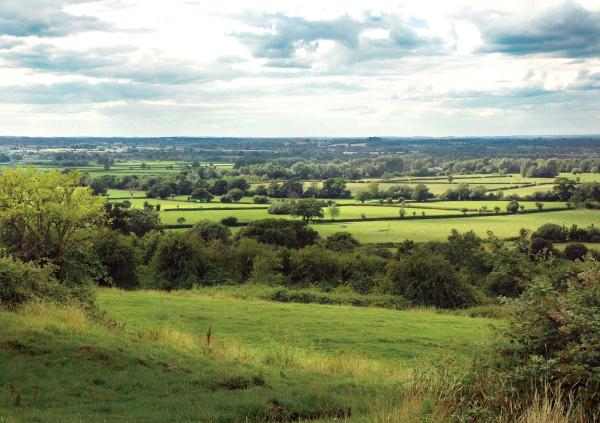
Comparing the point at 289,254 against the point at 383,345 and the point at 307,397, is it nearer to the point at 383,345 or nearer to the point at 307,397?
the point at 383,345

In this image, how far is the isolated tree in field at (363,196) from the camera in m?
138

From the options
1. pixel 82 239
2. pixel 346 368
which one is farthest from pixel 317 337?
pixel 82 239

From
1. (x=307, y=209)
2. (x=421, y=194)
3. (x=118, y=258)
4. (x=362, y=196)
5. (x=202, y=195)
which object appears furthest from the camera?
(x=421, y=194)

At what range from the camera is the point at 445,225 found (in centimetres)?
9856

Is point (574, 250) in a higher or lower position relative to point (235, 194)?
lower

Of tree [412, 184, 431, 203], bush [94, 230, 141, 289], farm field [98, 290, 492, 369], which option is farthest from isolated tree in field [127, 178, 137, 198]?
farm field [98, 290, 492, 369]

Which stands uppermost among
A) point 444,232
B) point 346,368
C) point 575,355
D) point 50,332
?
point 575,355

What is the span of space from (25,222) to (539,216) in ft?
306

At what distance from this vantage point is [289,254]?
2367 inches

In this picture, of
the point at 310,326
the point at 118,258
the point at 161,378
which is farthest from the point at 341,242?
the point at 161,378

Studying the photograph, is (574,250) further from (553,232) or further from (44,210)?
(44,210)

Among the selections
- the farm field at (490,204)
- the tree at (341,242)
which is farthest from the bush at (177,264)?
the farm field at (490,204)

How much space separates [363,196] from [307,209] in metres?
33.4

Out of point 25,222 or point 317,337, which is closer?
point 317,337
